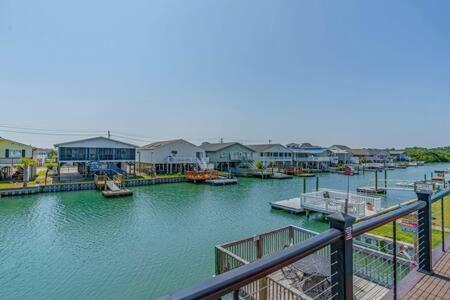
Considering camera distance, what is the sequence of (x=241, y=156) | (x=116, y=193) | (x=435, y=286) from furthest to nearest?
(x=241, y=156), (x=116, y=193), (x=435, y=286)

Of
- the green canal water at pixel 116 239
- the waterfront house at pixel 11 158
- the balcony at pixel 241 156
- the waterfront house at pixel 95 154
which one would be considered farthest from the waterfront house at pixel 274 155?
the waterfront house at pixel 11 158

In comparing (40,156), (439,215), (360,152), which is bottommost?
(439,215)

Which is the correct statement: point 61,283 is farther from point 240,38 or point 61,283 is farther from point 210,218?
point 240,38

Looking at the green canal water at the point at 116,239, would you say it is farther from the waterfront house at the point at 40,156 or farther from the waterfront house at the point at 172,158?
the waterfront house at the point at 40,156

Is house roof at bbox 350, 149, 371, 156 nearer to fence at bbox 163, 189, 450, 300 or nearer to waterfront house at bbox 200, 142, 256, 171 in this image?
waterfront house at bbox 200, 142, 256, 171

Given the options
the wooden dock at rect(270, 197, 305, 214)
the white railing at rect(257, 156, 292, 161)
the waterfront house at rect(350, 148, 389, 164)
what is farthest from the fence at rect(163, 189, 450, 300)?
the waterfront house at rect(350, 148, 389, 164)

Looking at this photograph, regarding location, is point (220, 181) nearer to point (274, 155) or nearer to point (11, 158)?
point (274, 155)

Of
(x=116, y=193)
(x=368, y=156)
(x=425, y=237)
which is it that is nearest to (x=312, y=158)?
(x=368, y=156)
